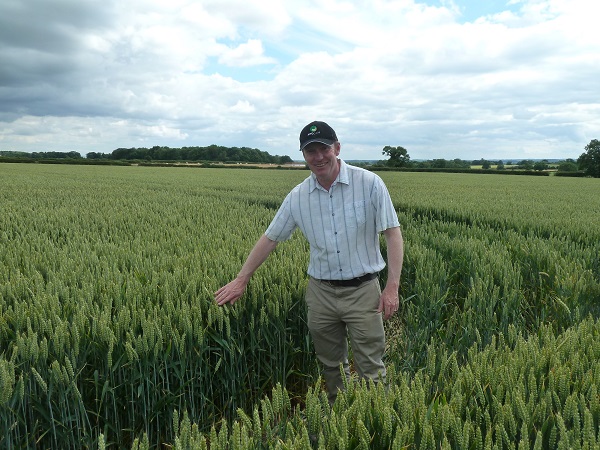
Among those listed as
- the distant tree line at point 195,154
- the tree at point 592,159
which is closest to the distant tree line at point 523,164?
the tree at point 592,159

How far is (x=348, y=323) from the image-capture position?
11.2 feet

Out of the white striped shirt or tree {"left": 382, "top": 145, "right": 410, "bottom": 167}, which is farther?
tree {"left": 382, "top": 145, "right": 410, "bottom": 167}

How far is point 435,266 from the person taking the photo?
5.16 metres

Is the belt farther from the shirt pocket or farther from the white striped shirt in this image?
the shirt pocket

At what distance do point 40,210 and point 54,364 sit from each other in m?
8.45

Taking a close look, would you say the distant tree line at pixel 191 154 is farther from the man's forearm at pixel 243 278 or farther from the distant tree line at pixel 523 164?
the man's forearm at pixel 243 278

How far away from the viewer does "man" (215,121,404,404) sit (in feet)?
10.4

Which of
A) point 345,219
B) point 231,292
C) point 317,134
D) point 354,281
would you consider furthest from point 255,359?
point 317,134

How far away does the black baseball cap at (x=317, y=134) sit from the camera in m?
2.93

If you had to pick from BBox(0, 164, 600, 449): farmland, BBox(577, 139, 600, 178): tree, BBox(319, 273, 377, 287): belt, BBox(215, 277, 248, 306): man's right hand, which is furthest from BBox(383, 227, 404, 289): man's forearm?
BBox(577, 139, 600, 178): tree

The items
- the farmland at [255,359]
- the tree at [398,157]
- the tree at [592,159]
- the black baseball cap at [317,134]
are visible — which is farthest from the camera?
the tree at [398,157]

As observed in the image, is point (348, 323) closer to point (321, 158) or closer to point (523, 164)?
point (321, 158)

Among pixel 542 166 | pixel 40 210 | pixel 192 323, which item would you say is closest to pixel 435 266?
pixel 192 323

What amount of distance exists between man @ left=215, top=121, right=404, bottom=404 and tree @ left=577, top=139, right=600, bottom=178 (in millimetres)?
77841
